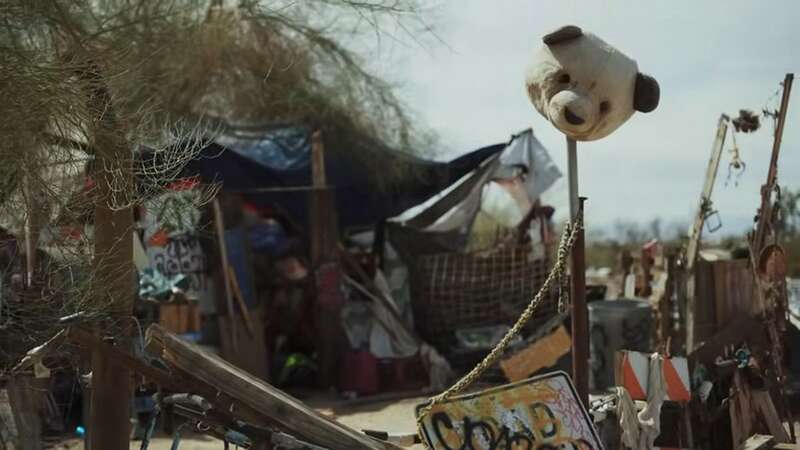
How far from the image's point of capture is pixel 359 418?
11.6m

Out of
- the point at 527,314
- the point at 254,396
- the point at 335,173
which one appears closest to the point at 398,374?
the point at 335,173

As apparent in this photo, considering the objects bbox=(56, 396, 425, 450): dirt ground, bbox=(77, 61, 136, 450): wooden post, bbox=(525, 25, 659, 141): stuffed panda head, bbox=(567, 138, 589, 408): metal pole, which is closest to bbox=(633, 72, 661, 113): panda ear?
bbox=(525, 25, 659, 141): stuffed panda head

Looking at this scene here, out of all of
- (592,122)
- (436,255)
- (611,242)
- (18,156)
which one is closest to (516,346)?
(436,255)

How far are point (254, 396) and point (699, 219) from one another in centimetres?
703

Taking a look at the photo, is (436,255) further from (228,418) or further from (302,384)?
(228,418)

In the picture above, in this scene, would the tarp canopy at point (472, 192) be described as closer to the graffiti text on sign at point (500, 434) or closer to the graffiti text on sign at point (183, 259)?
the graffiti text on sign at point (183, 259)

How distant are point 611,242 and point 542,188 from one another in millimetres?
21817

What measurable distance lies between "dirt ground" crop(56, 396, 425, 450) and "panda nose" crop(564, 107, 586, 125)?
13.7ft

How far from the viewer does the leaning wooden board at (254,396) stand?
4804mm

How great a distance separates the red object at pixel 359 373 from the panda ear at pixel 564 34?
765 centimetres

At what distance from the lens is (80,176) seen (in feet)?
20.6

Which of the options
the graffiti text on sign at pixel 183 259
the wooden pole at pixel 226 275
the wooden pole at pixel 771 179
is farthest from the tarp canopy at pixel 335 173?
the wooden pole at pixel 771 179

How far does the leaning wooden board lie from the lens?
480cm

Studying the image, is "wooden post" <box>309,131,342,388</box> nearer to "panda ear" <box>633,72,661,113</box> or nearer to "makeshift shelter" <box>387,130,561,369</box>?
"makeshift shelter" <box>387,130,561,369</box>
